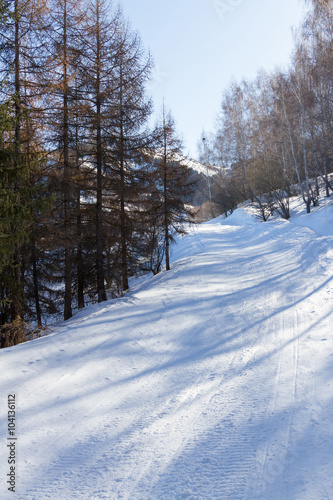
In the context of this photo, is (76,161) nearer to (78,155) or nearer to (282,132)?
(78,155)

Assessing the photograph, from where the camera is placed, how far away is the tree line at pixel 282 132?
18.7 metres

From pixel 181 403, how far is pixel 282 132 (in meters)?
25.8

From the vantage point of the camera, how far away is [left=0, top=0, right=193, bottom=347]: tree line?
818 cm

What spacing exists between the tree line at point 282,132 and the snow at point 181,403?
16191 millimetres

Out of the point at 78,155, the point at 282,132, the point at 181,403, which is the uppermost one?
the point at 282,132

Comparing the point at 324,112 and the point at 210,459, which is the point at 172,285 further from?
the point at 324,112

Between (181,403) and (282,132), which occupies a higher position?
(282,132)

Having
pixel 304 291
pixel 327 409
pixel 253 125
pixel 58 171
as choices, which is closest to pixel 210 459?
pixel 327 409

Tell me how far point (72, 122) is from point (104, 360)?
8.29 meters

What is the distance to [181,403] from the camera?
11.4 ft

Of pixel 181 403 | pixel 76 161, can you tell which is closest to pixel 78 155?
pixel 76 161

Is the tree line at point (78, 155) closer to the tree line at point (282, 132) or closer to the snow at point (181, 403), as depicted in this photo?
the snow at point (181, 403)

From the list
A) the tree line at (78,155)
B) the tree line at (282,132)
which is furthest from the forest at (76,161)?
the tree line at (282,132)

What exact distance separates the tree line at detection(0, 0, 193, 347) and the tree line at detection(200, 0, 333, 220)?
11.4 metres
